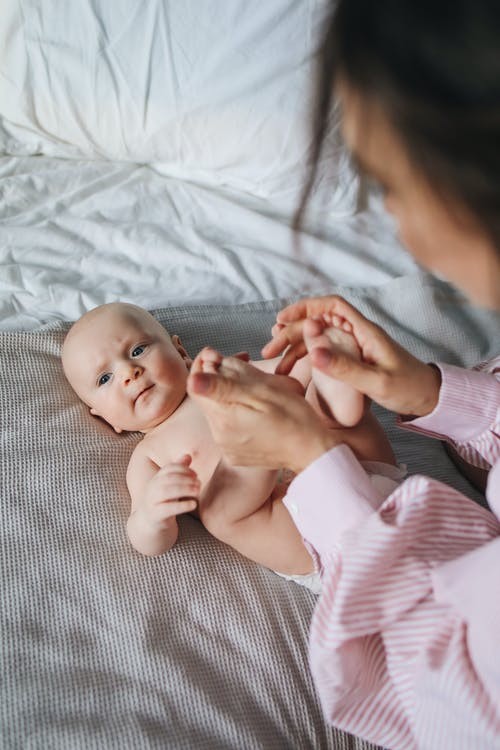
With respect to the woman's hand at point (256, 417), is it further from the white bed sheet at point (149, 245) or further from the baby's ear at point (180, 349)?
the white bed sheet at point (149, 245)

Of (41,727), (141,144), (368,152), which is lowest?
(41,727)

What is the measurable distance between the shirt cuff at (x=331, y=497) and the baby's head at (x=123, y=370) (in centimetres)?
35

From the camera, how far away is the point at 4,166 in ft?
4.69

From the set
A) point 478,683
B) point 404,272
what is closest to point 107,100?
point 404,272

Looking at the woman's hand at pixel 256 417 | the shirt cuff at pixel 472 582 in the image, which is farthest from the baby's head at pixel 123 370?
the shirt cuff at pixel 472 582

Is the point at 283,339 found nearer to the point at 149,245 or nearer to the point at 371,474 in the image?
the point at 371,474

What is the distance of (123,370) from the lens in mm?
1006

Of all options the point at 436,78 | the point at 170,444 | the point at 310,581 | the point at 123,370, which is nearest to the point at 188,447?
the point at 170,444

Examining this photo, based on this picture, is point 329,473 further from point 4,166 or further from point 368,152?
point 4,166

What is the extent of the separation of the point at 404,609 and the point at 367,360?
Answer: 30cm

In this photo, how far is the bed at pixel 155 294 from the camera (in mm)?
785

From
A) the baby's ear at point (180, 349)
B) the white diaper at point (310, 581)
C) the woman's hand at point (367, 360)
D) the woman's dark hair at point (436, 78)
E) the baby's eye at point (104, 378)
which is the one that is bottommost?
the white diaper at point (310, 581)

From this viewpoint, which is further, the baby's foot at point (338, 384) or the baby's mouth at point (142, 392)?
the baby's mouth at point (142, 392)

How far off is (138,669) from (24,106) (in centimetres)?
114
